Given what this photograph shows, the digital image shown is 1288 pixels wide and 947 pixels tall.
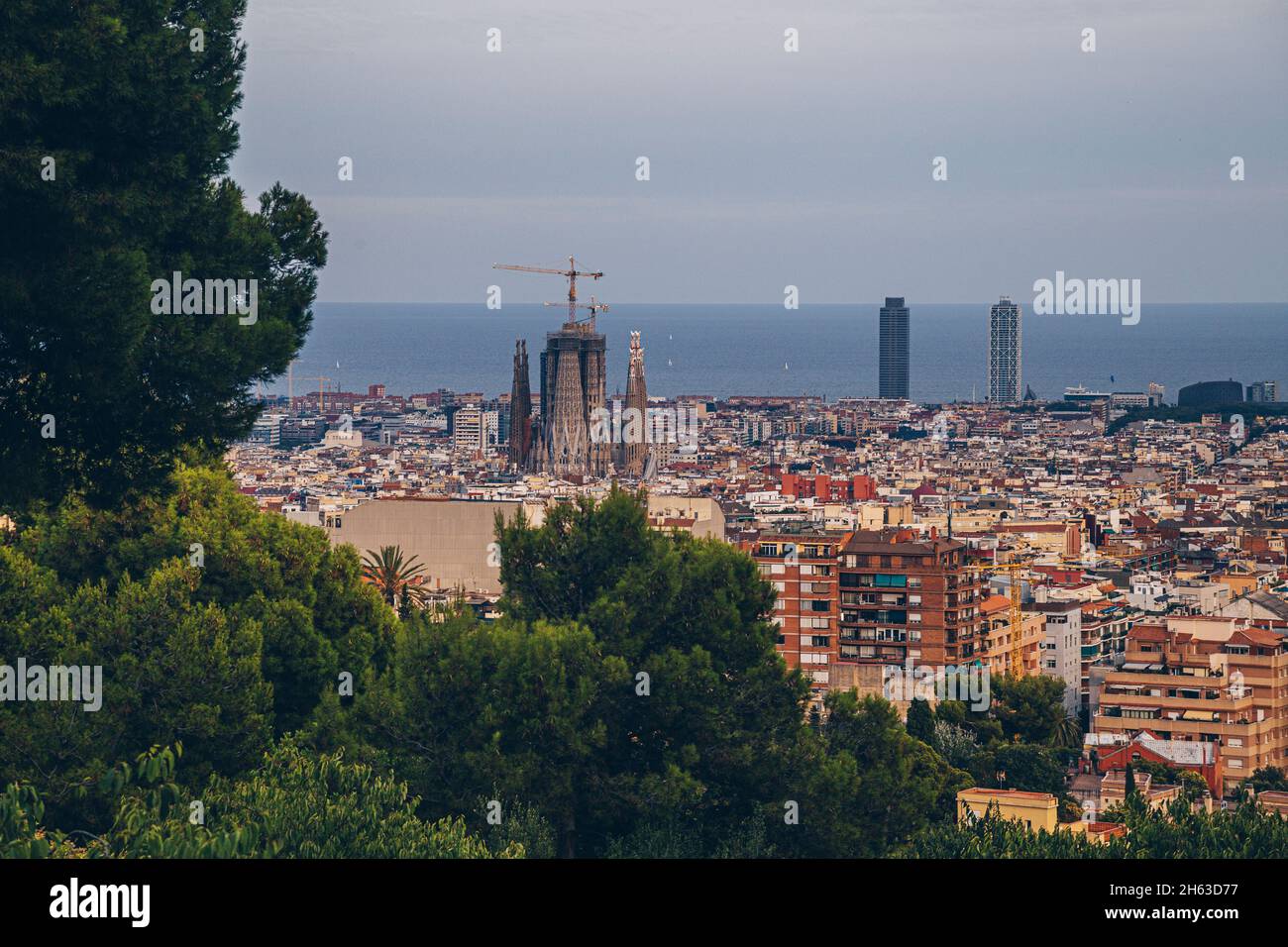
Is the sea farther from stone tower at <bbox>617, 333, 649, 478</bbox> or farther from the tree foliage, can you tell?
the tree foliage

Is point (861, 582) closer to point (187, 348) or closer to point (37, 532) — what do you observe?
point (37, 532)

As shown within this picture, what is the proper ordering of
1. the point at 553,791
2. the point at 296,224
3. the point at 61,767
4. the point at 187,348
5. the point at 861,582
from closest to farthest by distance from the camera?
the point at 187,348
the point at 296,224
the point at 61,767
the point at 553,791
the point at 861,582

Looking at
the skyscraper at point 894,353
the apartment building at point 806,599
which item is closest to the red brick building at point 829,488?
the apartment building at point 806,599

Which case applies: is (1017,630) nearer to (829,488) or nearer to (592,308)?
(829,488)

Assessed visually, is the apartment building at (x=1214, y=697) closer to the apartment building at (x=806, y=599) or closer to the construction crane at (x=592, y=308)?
the apartment building at (x=806, y=599)
